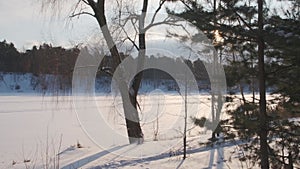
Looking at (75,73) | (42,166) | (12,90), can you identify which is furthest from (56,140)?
(12,90)

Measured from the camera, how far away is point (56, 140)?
9.32 m

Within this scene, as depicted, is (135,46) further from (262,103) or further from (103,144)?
(262,103)

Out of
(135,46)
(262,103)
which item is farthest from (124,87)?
(262,103)

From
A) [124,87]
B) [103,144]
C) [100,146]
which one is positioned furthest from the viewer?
[124,87]

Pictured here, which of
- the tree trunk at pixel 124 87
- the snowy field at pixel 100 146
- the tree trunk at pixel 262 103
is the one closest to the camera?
the tree trunk at pixel 262 103

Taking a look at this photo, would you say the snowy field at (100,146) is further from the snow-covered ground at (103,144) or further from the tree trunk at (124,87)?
the tree trunk at (124,87)

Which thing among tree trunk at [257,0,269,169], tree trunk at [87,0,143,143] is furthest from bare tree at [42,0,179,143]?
tree trunk at [257,0,269,169]

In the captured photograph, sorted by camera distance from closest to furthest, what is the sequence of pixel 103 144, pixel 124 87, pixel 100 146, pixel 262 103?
pixel 262 103, pixel 100 146, pixel 103 144, pixel 124 87

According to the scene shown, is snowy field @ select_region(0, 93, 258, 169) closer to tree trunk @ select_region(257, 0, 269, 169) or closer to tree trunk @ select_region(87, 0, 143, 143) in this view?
tree trunk @ select_region(87, 0, 143, 143)

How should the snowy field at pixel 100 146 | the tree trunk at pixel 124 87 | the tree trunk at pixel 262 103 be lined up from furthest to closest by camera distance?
the tree trunk at pixel 124 87
the snowy field at pixel 100 146
the tree trunk at pixel 262 103

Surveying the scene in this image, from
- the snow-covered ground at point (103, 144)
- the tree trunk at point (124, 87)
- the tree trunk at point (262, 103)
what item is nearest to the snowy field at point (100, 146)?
the snow-covered ground at point (103, 144)

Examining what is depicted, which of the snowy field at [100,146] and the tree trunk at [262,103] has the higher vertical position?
the tree trunk at [262,103]

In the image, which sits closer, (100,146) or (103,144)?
(100,146)

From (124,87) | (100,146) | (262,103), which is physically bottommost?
(100,146)
